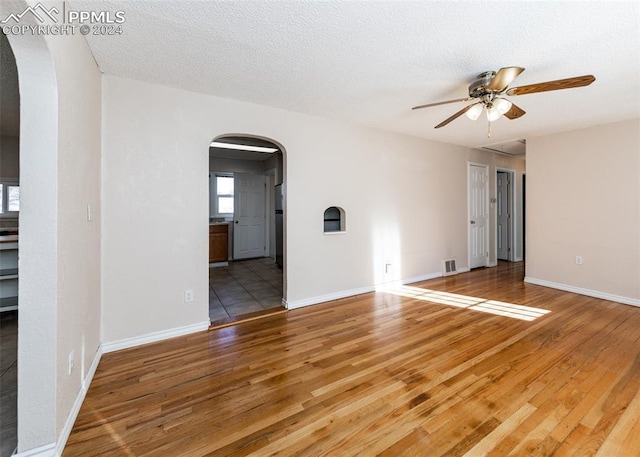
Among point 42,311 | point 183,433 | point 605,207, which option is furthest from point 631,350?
point 42,311

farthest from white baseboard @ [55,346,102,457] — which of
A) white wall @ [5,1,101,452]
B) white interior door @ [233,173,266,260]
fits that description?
white interior door @ [233,173,266,260]

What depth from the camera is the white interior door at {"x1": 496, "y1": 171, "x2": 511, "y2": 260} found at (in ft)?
20.2

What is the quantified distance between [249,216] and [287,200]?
149 inches

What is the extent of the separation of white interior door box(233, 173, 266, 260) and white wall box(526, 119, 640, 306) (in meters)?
5.58

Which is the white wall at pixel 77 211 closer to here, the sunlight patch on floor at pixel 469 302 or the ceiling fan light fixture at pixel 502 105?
the ceiling fan light fixture at pixel 502 105

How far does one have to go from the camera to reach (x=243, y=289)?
167 inches

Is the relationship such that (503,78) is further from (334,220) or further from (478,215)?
→ (478,215)

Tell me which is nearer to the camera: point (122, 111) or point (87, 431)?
point (87, 431)

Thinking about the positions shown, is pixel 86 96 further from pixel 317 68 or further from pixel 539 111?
pixel 539 111

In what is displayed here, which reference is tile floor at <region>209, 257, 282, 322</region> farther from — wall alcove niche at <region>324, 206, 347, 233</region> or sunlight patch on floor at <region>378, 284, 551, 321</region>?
sunlight patch on floor at <region>378, 284, 551, 321</region>

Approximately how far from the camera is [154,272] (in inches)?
102

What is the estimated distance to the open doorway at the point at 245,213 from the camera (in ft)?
17.2

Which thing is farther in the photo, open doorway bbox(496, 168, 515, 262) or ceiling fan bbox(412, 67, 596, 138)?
open doorway bbox(496, 168, 515, 262)

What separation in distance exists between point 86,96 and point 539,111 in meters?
4.46
